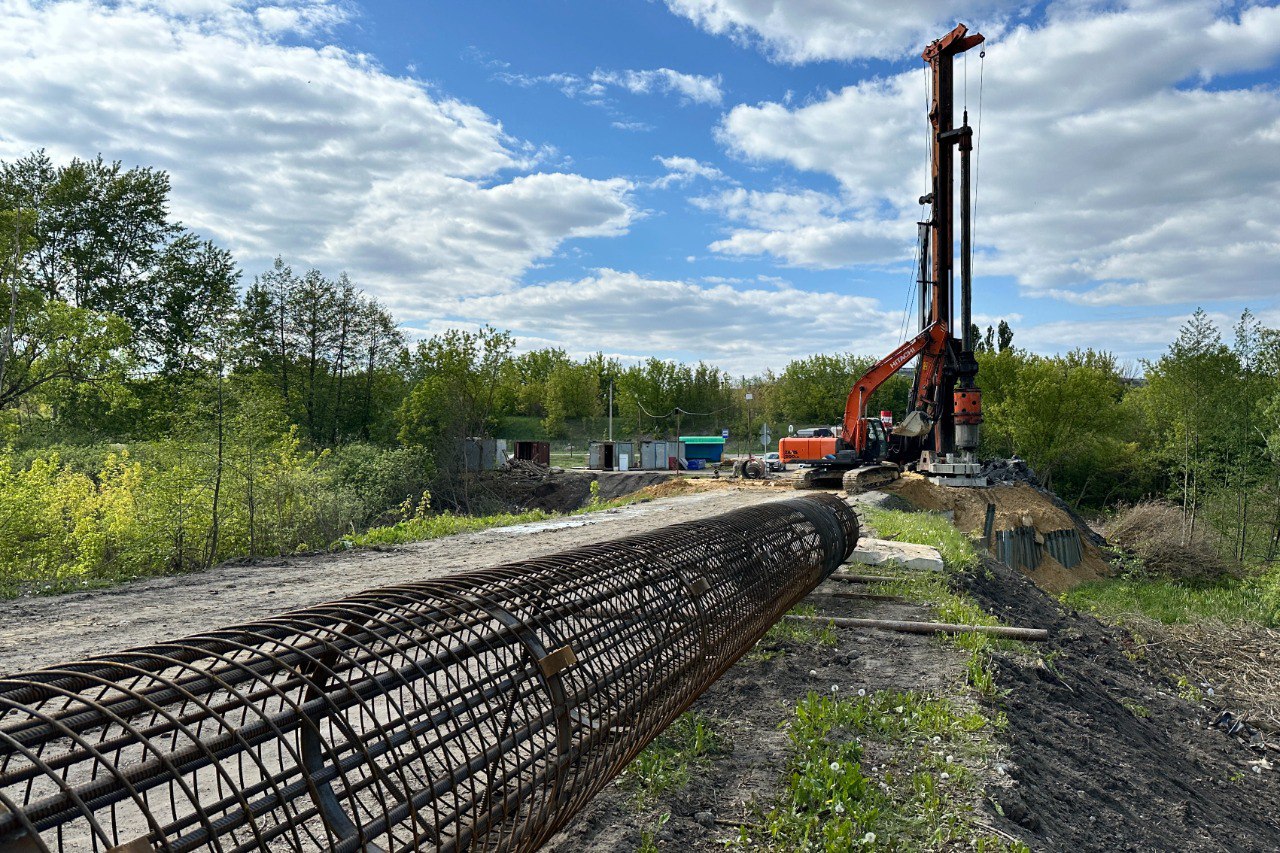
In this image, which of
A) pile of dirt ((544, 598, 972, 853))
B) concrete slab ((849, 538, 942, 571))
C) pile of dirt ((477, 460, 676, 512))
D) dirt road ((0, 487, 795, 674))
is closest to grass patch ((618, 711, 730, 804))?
pile of dirt ((544, 598, 972, 853))

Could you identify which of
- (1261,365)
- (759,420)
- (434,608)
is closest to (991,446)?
(1261,365)

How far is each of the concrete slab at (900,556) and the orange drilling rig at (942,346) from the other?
32.2 ft

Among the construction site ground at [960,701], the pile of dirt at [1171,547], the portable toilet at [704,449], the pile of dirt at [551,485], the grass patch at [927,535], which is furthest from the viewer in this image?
the portable toilet at [704,449]

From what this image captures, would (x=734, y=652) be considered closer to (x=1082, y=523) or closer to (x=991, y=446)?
(x=1082, y=523)

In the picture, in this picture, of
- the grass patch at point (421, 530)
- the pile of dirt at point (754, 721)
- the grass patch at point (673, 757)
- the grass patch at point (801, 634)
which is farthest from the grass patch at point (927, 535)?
the grass patch at point (421, 530)

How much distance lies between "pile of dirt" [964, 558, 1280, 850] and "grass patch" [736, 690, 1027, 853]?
0.91ft

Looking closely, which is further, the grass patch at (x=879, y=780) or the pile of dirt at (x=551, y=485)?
the pile of dirt at (x=551, y=485)

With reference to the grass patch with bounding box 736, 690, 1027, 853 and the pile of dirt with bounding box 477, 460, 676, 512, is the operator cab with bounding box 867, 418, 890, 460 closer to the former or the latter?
the pile of dirt with bounding box 477, 460, 676, 512

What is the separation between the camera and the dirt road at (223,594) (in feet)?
22.1

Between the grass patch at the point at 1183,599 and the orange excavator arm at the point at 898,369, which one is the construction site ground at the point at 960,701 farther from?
the orange excavator arm at the point at 898,369

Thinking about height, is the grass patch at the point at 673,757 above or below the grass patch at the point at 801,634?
below

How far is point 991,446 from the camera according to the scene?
40281 millimetres

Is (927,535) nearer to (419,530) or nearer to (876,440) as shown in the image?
(419,530)

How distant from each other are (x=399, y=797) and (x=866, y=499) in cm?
1691
